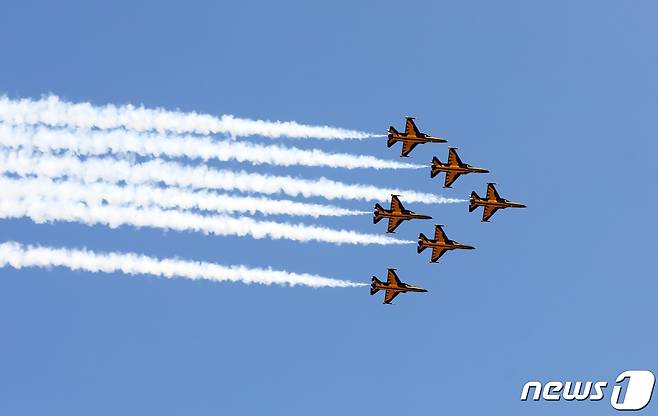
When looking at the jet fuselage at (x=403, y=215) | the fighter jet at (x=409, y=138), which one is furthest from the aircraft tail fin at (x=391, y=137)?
the jet fuselage at (x=403, y=215)

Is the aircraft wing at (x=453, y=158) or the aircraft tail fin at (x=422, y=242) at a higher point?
the aircraft wing at (x=453, y=158)

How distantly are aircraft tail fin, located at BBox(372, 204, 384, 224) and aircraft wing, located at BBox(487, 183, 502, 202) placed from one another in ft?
35.5

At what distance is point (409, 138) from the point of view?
12469cm

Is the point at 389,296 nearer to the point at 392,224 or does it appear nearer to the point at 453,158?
the point at 392,224

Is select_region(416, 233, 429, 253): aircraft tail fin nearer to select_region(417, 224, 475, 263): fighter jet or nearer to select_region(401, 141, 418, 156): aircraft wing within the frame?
select_region(417, 224, 475, 263): fighter jet

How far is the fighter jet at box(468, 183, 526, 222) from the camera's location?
12875 centimetres

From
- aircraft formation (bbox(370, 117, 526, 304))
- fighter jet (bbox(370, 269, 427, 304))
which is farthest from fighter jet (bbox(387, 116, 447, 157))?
fighter jet (bbox(370, 269, 427, 304))

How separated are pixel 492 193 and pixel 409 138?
33.6 feet

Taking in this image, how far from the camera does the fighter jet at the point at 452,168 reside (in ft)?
417

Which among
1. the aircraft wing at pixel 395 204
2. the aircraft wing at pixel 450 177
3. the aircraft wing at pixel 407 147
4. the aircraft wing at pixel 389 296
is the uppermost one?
the aircraft wing at pixel 407 147

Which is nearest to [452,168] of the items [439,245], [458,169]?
[458,169]

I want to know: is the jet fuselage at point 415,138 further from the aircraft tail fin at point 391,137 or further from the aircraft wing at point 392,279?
the aircraft wing at point 392,279

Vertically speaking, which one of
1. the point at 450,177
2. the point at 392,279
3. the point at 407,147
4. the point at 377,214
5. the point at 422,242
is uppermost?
the point at 407,147

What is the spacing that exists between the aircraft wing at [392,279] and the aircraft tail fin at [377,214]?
619cm
